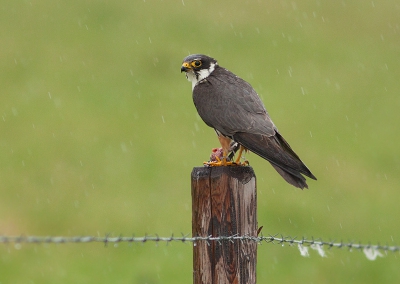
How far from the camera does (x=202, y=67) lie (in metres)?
6.82

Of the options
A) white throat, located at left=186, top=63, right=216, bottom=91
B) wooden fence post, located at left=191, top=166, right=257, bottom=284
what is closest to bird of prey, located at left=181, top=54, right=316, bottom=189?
white throat, located at left=186, top=63, right=216, bottom=91

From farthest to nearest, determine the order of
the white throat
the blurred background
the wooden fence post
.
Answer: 1. the blurred background
2. the white throat
3. the wooden fence post

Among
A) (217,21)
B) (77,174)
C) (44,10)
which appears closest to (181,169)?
(77,174)

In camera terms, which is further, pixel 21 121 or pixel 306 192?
pixel 21 121

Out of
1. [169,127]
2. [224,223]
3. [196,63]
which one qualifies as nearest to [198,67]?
[196,63]

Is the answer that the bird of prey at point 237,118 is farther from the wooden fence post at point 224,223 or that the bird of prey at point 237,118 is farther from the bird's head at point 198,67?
the wooden fence post at point 224,223

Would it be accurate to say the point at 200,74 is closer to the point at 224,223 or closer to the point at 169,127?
the point at 224,223

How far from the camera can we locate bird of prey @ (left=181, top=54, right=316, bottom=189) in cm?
552

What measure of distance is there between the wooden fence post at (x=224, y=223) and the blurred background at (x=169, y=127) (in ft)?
28.8

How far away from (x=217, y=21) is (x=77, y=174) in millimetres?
13071

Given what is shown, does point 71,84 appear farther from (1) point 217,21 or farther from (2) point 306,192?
(2) point 306,192

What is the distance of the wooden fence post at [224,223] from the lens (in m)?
4.26

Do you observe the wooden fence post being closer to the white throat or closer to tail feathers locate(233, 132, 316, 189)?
tail feathers locate(233, 132, 316, 189)

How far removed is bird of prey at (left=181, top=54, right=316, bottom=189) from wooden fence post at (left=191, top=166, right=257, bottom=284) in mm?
1056
